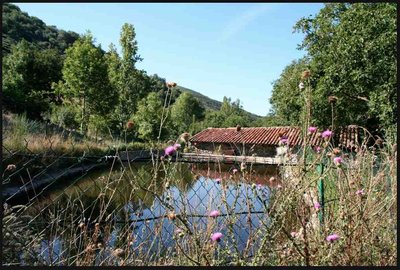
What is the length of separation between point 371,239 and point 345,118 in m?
12.6

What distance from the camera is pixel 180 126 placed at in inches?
1799

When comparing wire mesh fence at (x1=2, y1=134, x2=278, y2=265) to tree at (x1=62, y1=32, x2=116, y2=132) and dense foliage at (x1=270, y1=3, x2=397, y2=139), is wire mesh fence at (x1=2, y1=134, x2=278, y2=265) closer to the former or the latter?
dense foliage at (x1=270, y1=3, x2=397, y2=139)

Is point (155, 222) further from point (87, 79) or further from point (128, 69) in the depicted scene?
point (128, 69)

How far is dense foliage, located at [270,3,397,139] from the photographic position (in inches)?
396

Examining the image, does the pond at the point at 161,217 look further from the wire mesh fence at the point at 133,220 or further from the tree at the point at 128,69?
the tree at the point at 128,69

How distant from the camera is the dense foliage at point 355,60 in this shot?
1005cm

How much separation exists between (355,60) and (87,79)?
1761 cm

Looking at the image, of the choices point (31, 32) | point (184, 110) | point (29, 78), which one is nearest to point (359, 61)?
point (29, 78)

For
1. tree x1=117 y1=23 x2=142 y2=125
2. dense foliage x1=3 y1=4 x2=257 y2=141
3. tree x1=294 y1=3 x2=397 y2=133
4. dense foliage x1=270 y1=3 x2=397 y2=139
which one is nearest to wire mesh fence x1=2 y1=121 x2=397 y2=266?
dense foliage x1=270 y1=3 x2=397 y2=139

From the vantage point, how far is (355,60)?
10.8 m

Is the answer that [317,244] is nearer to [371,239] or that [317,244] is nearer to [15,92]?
[371,239]

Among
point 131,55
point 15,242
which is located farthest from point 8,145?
point 131,55

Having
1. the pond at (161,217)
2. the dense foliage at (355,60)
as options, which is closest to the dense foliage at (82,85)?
the dense foliage at (355,60)

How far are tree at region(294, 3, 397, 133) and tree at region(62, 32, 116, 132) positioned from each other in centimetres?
1547
